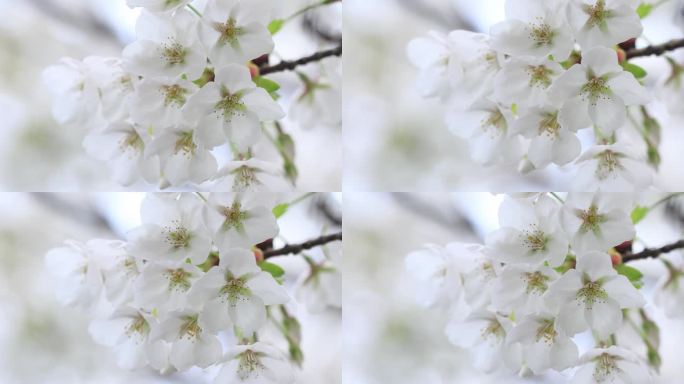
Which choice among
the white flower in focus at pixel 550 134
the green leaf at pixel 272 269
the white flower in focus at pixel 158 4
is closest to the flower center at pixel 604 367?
the white flower in focus at pixel 550 134

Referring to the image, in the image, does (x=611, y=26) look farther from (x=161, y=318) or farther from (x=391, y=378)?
(x=161, y=318)

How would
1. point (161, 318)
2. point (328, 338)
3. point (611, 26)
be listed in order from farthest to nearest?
point (328, 338) < point (161, 318) < point (611, 26)

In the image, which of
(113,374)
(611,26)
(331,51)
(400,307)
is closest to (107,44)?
(331,51)

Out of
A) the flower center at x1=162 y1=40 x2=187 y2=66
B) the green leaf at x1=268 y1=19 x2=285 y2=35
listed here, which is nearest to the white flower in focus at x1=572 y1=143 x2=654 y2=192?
the green leaf at x1=268 y1=19 x2=285 y2=35

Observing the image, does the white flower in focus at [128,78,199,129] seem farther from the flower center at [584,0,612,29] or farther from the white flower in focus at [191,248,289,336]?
the flower center at [584,0,612,29]

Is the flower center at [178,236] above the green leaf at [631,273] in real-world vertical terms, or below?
above

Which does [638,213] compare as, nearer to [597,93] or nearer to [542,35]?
[597,93]

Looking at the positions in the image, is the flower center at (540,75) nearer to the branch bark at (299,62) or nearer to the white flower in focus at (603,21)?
the white flower in focus at (603,21)
